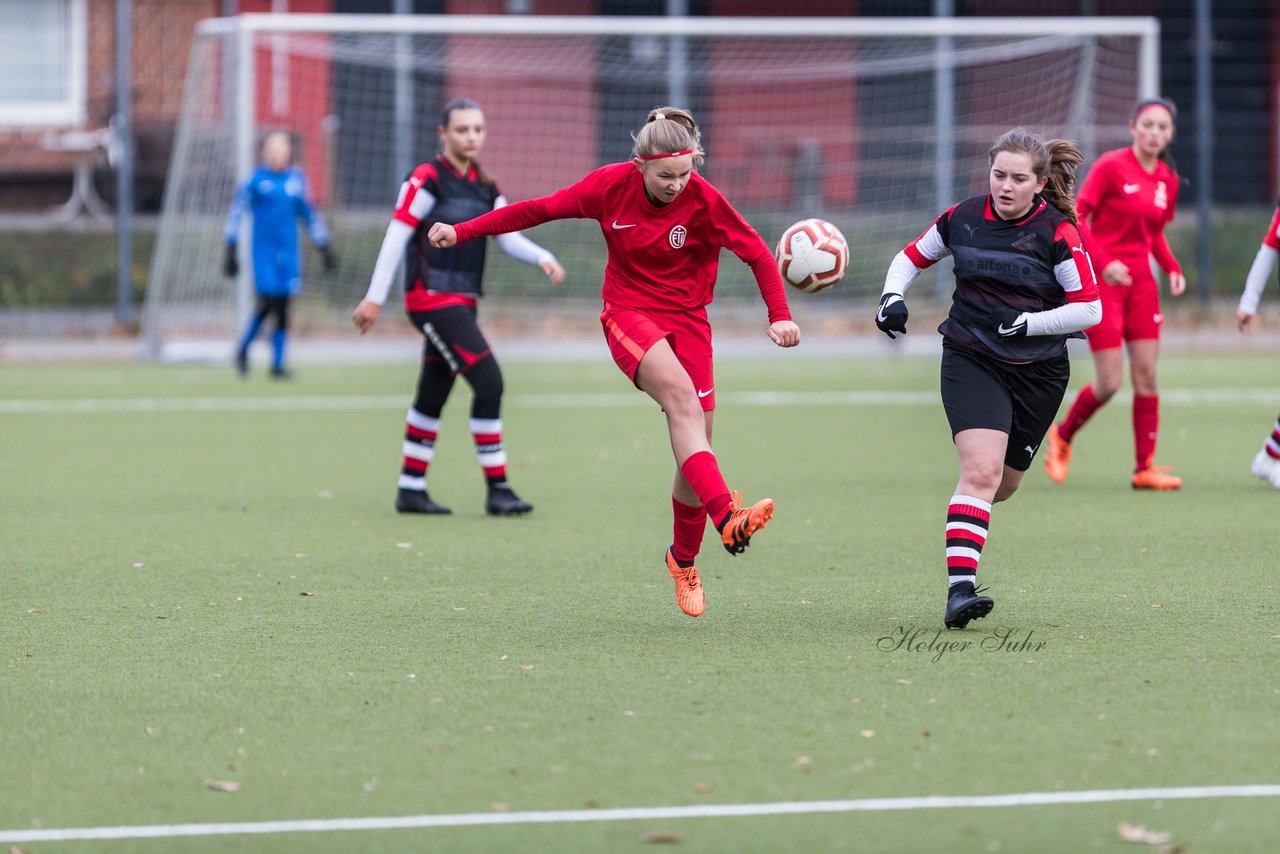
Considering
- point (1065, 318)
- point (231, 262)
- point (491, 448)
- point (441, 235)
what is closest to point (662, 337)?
point (441, 235)

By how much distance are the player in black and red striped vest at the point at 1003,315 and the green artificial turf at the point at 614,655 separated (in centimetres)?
52

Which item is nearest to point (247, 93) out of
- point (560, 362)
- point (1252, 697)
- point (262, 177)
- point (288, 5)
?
point (262, 177)

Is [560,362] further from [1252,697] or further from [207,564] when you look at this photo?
[1252,697]

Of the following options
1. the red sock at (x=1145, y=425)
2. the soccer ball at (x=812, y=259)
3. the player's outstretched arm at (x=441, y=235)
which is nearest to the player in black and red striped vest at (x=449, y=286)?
the soccer ball at (x=812, y=259)

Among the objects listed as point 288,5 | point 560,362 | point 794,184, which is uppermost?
point 288,5

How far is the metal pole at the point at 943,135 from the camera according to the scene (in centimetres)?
2022

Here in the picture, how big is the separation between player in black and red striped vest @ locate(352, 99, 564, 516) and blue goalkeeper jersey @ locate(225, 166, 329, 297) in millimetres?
7458

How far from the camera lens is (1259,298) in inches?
366

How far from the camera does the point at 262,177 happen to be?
16484 millimetres

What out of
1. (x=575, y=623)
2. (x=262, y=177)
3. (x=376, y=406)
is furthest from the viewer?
(x=262, y=177)

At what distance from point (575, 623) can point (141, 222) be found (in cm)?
1902

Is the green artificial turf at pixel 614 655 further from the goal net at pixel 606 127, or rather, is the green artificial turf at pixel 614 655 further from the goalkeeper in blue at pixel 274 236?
the goal net at pixel 606 127

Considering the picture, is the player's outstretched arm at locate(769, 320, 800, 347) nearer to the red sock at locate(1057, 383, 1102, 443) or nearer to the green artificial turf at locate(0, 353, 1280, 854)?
the green artificial turf at locate(0, 353, 1280, 854)

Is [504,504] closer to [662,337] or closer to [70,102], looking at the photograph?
[662,337]
